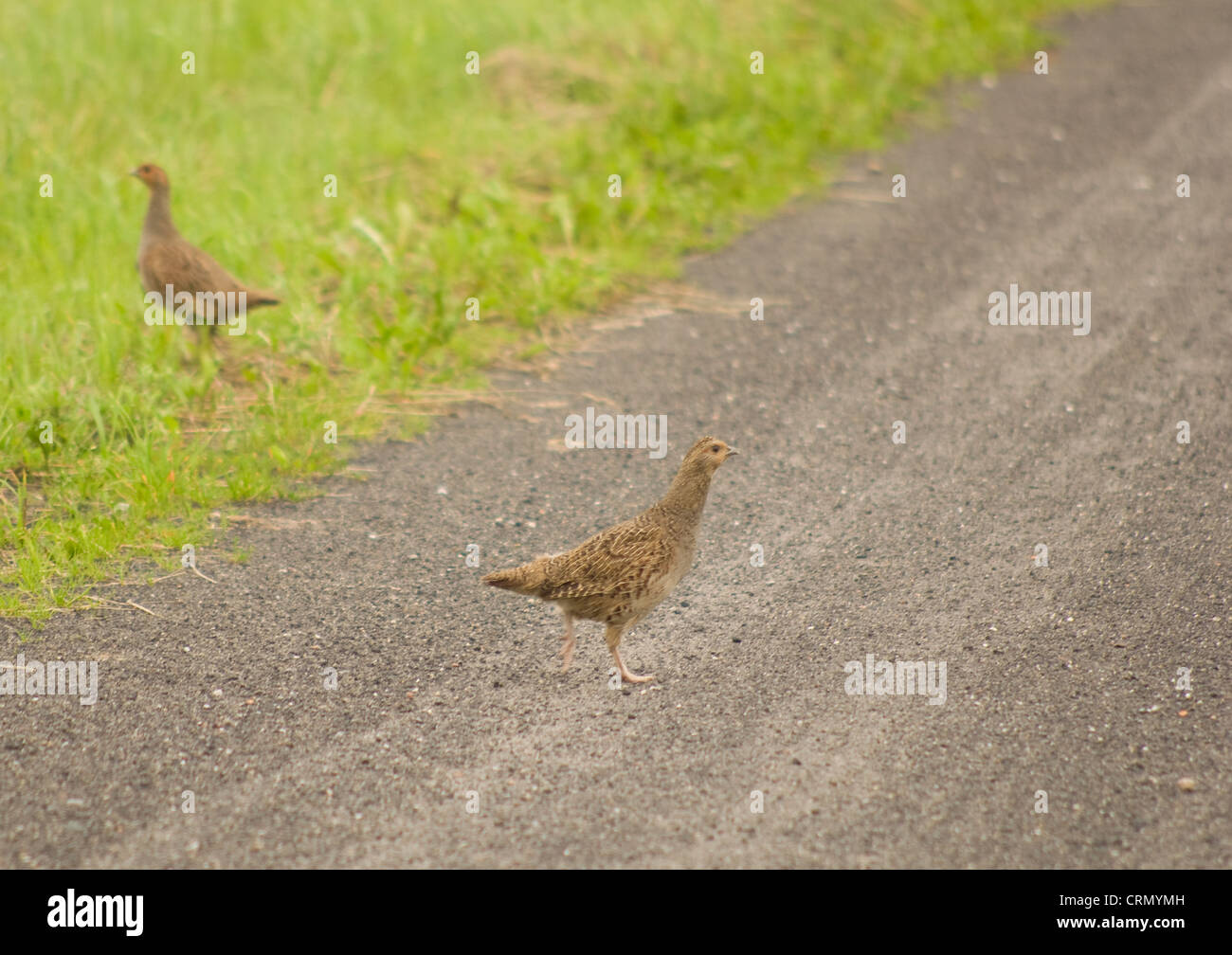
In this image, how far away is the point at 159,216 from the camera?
7887 millimetres

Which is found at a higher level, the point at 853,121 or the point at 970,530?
the point at 853,121

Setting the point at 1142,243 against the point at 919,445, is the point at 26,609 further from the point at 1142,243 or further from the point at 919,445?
the point at 1142,243

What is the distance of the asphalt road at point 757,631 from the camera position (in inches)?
171

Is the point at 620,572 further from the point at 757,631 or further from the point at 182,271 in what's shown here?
the point at 182,271

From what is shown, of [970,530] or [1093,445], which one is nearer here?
[970,530]

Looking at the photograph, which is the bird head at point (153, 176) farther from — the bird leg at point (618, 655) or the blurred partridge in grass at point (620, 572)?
the bird leg at point (618, 655)

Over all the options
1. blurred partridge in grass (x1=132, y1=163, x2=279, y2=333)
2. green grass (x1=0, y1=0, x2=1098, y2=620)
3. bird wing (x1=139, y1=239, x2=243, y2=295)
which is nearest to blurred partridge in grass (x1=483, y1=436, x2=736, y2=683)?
green grass (x1=0, y1=0, x2=1098, y2=620)

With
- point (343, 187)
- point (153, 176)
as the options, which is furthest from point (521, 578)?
point (343, 187)

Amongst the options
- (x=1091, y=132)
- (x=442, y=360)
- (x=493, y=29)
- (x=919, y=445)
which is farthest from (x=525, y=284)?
(x=1091, y=132)

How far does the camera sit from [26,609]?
5559 millimetres

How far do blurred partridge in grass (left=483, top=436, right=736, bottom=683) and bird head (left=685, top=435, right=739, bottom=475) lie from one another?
0.06m

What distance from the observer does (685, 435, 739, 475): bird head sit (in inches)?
214

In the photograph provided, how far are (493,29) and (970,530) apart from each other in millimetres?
8309

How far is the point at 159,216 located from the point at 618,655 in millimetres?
4576
